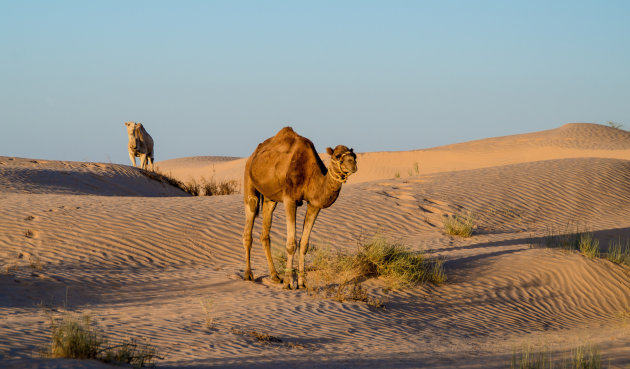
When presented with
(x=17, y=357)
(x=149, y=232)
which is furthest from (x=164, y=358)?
Answer: (x=149, y=232)

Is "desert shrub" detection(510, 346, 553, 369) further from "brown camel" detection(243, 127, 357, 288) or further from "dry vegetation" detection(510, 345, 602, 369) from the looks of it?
"brown camel" detection(243, 127, 357, 288)

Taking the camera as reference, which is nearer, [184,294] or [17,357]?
[17,357]

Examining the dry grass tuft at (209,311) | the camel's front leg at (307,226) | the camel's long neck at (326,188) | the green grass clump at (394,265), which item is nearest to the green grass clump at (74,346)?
the dry grass tuft at (209,311)

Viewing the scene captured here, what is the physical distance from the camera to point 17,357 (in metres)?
5.59

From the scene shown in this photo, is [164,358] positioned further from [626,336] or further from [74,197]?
[74,197]

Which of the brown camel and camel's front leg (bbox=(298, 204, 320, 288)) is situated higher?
the brown camel

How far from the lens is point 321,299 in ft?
31.4

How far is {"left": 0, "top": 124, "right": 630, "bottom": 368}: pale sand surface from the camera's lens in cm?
720

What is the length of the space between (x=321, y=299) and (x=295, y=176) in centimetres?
190

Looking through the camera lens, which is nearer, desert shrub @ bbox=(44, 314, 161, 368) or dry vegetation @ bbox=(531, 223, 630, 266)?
desert shrub @ bbox=(44, 314, 161, 368)

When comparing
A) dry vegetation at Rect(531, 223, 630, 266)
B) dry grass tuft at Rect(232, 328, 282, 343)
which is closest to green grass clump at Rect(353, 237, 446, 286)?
dry grass tuft at Rect(232, 328, 282, 343)

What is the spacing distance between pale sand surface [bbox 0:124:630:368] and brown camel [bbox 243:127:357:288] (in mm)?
1154

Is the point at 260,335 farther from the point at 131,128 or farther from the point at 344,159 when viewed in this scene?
the point at 131,128

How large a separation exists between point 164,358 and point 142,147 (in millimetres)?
25086
